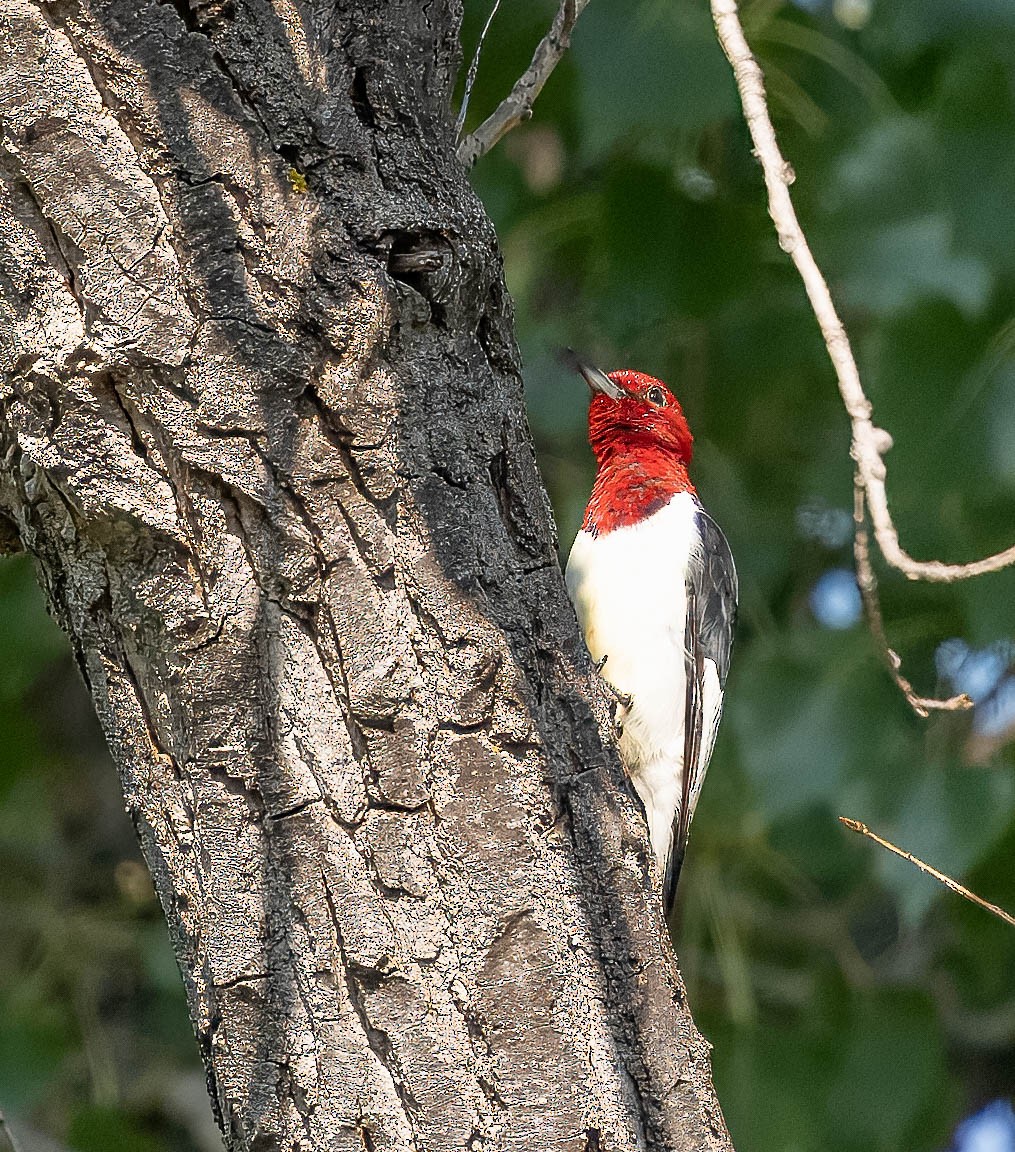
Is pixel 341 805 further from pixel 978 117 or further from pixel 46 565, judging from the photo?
pixel 978 117

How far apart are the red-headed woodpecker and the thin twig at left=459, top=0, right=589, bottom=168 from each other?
5.19ft

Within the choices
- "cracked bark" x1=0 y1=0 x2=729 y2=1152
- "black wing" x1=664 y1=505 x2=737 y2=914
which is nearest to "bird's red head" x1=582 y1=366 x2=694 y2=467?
"black wing" x1=664 y1=505 x2=737 y2=914

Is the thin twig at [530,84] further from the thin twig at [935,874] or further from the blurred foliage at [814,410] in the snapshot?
the blurred foliage at [814,410]

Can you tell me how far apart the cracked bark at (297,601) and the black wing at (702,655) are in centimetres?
180

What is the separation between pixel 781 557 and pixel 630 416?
885 mm

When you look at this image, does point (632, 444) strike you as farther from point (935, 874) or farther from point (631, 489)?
point (935, 874)

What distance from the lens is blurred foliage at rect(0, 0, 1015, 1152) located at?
129 inches

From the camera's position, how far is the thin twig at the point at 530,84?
6.45ft

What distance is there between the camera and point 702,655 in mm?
3549

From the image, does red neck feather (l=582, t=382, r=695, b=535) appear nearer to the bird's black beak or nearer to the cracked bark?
the bird's black beak

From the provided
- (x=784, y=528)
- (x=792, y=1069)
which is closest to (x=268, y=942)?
(x=792, y=1069)

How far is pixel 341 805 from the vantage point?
1592 millimetres

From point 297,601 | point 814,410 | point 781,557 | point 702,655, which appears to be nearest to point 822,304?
point 297,601

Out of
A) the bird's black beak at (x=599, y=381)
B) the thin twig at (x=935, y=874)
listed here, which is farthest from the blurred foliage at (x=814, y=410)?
the thin twig at (x=935, y=874)
